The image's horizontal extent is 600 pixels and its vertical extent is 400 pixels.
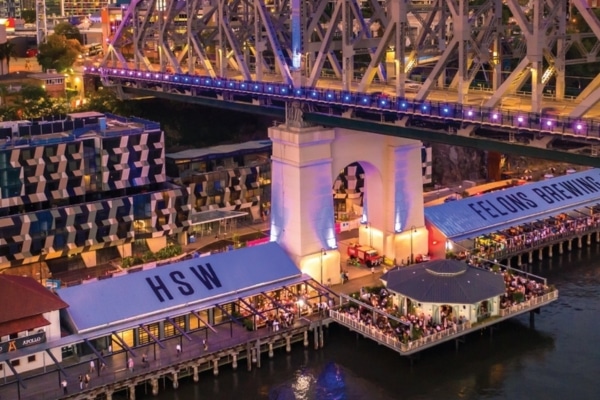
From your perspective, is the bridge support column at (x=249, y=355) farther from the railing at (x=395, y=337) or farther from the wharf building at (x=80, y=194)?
the wharf building at (x=80, y=194)

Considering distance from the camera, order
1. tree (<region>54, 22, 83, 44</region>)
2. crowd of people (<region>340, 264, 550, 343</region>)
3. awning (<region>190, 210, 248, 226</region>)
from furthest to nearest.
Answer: tree (<region>54, 22, 83, 44</region>), awning (<region>190, 210, 248, 226</region>), crowd of people (<region>340, 264, 550, 343</region>)

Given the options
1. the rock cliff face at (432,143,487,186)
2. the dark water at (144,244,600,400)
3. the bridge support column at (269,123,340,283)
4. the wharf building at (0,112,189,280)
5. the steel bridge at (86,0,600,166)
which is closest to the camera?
the dark water at (144,244,600,400)

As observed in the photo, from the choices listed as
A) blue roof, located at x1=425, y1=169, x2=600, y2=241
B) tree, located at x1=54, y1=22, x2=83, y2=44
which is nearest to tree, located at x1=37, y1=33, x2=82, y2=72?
tree, located at x1=54, y1=22, x2=83, y2=44

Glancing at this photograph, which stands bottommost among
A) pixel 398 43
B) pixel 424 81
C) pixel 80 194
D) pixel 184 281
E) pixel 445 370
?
pixel 445 370

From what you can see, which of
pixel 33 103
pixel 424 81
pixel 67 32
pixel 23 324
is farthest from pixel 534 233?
pixel 67 32

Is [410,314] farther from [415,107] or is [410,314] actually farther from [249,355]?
[415,107]

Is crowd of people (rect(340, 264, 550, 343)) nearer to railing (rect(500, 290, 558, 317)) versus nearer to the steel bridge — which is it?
railing (rect(500, 290, 558, 317))

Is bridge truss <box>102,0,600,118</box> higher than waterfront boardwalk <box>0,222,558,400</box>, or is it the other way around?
bridge truss <box>102,0,600,118</box>
